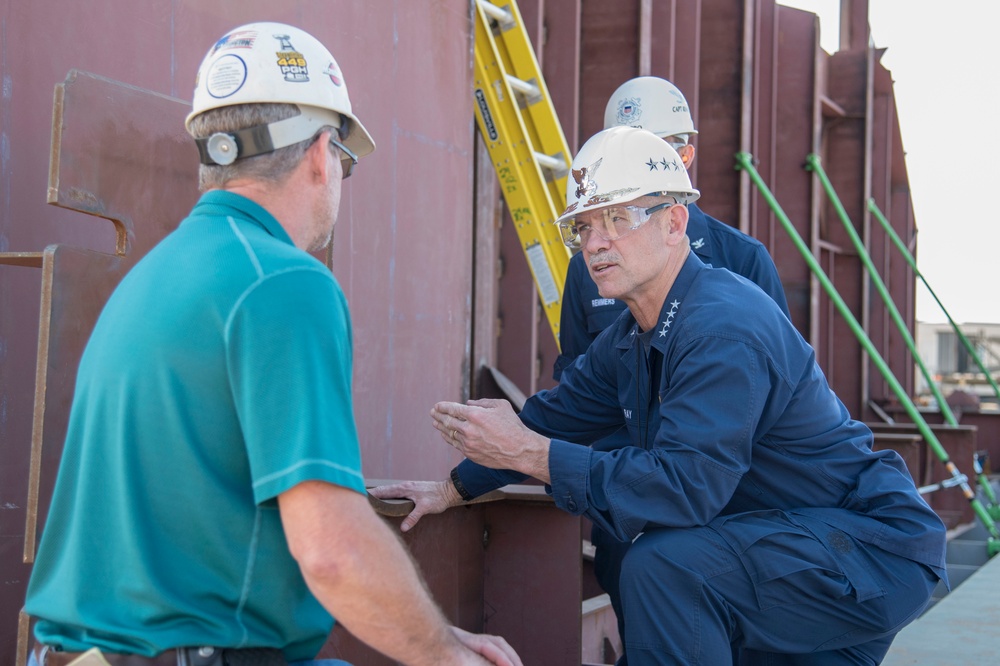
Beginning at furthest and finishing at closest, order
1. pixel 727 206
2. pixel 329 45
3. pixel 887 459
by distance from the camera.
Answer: pixel 727 206 → pixel 329 45 → pixel 887 459

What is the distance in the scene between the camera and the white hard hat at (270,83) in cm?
190

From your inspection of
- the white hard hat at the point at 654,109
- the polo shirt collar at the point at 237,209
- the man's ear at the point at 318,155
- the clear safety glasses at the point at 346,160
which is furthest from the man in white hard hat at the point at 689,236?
the polo shirt collar at the point at 237,209

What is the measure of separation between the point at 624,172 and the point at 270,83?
1.34 meters

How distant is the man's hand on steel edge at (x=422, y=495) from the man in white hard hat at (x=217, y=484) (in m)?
1.22

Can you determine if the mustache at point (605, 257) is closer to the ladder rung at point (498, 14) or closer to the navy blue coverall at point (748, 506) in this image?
the navy blue coverall at point (748, 506)

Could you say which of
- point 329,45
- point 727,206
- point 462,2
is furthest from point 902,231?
point 329,45

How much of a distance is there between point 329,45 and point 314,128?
7.74 ft

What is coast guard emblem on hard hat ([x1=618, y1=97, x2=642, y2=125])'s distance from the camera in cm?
434

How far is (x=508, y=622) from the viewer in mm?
3369

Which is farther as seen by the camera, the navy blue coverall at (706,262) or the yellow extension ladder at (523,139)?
the yellow extension ladder at (523,139)

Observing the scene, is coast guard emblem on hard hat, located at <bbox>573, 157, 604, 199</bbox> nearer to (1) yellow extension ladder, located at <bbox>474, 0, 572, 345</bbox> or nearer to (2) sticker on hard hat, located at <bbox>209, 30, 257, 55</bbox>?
→ (2) sticker on hard hat, located at <bbox>209, 30, 257, 55</bbox>

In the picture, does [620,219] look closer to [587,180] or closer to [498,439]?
[587,180]

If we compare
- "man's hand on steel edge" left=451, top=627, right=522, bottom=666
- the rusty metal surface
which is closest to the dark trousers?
the rusty metal surface

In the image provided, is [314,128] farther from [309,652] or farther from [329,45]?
[329,45]
